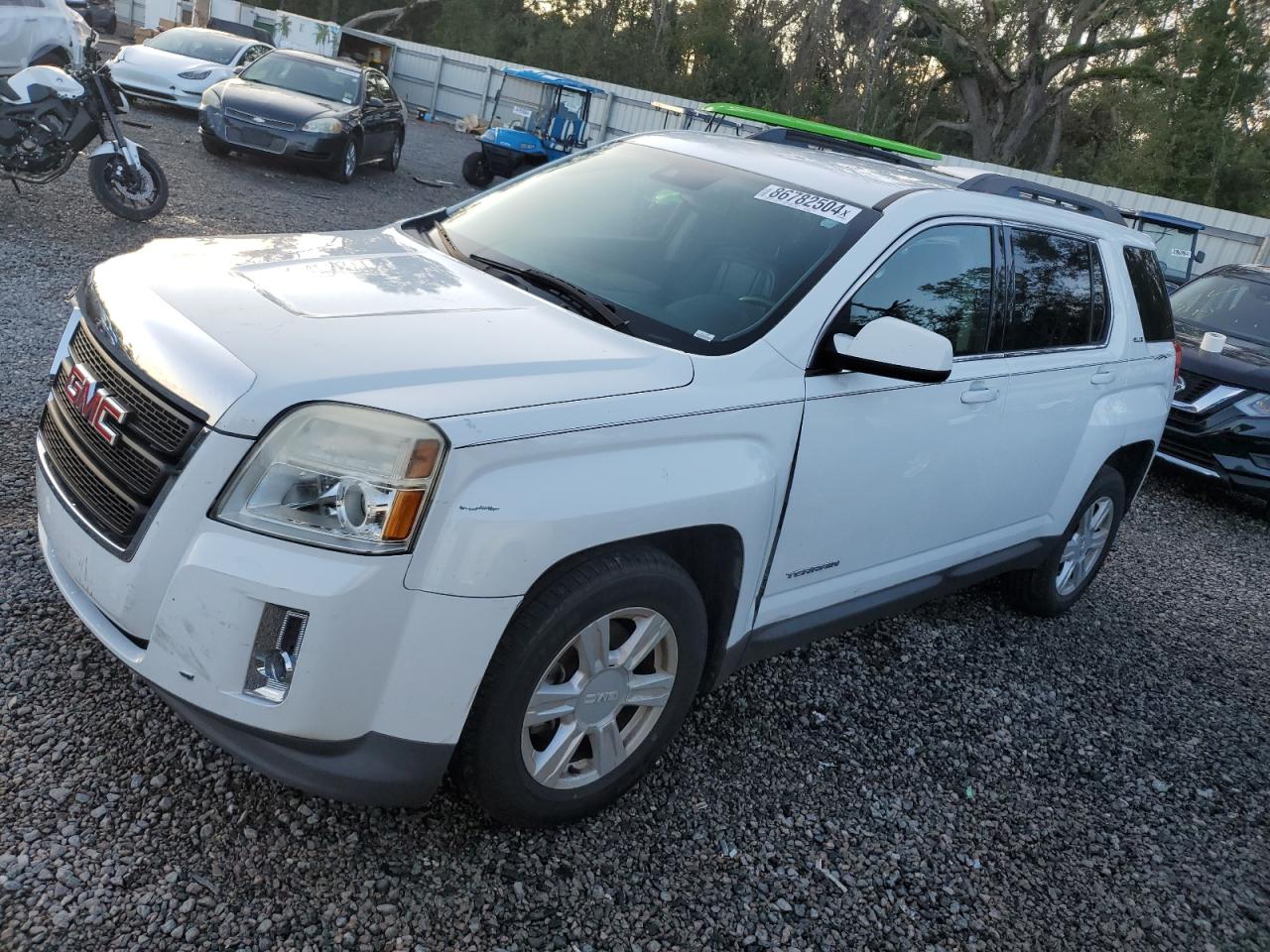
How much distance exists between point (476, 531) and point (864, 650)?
8.45ft

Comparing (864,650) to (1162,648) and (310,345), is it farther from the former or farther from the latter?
(310,345)

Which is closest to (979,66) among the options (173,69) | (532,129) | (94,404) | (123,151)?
(532,129)

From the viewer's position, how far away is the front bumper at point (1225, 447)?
25.7 feet

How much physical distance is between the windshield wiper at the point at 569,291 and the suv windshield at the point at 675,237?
0.04 meters

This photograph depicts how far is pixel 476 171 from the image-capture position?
57.7ft

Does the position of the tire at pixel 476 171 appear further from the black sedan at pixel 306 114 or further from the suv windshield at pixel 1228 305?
the suv windshield at pixel 1228 305

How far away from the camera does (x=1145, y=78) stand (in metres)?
32.1

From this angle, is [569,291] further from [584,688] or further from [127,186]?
[127,186]

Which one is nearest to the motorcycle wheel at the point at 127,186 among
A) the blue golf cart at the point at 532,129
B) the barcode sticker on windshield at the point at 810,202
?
the barcode sticker on windshield at the point at 810,202

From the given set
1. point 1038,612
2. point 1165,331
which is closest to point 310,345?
point 1038,612

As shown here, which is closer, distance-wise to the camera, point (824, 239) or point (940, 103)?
point (824, 239)

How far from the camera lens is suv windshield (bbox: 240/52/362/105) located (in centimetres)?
1444

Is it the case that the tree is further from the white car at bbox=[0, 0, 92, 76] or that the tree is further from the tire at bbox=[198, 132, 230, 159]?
the white car at bbox=[0, 0, 92, 76]

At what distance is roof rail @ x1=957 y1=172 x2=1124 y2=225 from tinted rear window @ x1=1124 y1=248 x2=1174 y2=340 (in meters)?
0.20
